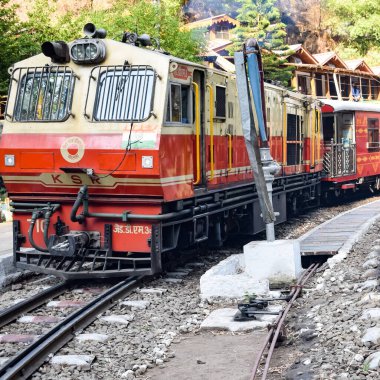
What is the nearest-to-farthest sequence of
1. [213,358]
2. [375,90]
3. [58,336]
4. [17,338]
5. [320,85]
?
[213,358] → [58,336] → [17,338] → [320,85] → [375,90]

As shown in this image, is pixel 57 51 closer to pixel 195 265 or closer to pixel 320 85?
pixel 195 265

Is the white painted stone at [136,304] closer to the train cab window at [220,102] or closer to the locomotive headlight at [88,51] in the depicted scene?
the locomotive headlight at [88,51]

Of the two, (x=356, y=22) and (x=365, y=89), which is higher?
(x=356, y=22)

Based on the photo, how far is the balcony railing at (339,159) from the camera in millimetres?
21422

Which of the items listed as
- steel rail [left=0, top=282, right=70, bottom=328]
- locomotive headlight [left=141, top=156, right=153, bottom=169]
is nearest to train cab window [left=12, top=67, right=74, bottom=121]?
locomotive headlight [left=141, top=156, right=153, bottom=169]

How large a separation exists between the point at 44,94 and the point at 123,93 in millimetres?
1287

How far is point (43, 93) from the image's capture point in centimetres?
1018

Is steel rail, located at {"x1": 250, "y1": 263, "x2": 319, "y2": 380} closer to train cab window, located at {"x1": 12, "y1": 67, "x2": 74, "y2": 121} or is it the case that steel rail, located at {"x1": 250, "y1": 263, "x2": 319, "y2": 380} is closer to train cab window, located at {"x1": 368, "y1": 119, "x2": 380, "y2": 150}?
train cab window, located at {"x1": 12, "y1": 67, "x2": 74, "y2": 121}

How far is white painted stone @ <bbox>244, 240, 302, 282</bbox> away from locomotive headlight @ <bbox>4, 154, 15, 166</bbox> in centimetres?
354

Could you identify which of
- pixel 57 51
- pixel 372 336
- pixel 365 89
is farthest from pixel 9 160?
pixel 365 89

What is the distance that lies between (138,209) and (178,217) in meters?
0.70

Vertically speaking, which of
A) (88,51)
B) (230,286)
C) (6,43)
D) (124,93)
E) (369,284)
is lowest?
(230,286)

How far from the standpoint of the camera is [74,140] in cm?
967

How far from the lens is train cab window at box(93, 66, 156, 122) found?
9.52 m
